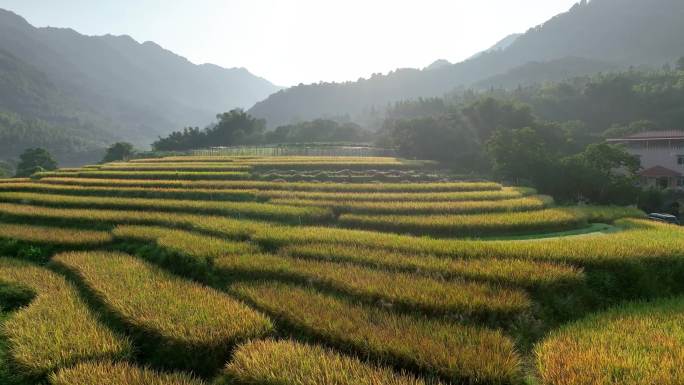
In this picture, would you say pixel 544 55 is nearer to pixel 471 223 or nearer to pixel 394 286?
pixel 471 223

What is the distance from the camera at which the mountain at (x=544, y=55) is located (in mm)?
140750

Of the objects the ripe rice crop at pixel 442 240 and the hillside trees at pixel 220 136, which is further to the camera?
the hillside trees at pixel 220 136

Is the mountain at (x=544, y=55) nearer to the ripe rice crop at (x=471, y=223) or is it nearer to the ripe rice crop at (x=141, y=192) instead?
the ripe rice crop at (x=141, y=192)

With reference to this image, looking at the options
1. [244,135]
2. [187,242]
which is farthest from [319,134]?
[187,242]

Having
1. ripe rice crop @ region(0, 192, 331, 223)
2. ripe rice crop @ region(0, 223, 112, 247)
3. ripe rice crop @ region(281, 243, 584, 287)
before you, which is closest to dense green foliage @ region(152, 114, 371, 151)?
ripe rice crop @ region(0, 192, 331, 223)

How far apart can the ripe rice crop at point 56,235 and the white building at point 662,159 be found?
35.1 meters

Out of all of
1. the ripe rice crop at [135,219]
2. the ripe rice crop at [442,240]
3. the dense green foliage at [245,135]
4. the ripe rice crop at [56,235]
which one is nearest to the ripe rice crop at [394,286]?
the ripe rice crop at [442,240]

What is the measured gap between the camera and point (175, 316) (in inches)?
222

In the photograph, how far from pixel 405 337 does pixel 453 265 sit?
2903mm

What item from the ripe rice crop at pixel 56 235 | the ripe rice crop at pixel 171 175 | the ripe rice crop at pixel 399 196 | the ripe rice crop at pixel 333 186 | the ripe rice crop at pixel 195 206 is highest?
the ripe rice crop at pixel 171 175

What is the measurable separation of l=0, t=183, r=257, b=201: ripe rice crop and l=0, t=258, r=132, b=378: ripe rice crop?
8610 millimetres

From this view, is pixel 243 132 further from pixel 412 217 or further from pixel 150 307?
pixel 150 307

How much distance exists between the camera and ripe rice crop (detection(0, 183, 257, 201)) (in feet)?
51.6

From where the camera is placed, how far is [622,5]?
167 metres
